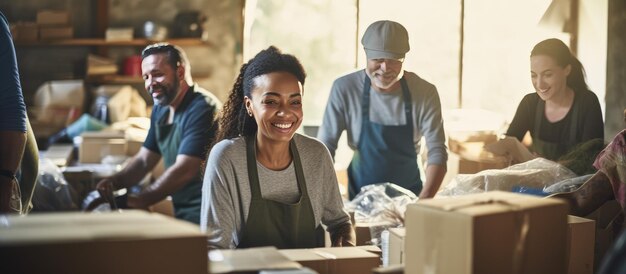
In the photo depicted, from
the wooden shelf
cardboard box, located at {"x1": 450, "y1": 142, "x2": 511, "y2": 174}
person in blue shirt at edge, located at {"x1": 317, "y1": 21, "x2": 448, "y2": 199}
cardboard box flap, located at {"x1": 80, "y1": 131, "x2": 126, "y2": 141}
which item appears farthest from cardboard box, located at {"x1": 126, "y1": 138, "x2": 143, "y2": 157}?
person in blue shirt at edge, located at {"x1": 317, "y1": 21, "x2": 448, "y2": 199}

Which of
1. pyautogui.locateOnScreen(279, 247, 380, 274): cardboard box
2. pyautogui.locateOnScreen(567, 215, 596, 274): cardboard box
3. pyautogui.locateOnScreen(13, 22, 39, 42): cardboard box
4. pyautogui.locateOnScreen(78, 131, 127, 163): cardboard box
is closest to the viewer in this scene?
pyautogui.locateOnScreen(279, 247, 380, 274): cardboard box

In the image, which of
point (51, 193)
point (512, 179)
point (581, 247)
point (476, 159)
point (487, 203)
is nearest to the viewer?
point (487, 203)

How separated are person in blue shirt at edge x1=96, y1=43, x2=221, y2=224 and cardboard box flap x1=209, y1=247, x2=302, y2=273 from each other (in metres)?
2.02

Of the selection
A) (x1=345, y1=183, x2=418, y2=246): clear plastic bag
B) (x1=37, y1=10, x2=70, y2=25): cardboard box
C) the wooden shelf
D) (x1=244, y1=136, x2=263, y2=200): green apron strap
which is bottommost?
(x1=345, y1=183, x2=418, y2=246): clear plastic bag

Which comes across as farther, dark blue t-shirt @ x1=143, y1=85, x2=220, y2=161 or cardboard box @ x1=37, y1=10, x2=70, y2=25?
cardboard box @ x1=37, y1=10, x2=70, y2=25

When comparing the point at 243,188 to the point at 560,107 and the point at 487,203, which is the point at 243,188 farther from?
the point at 560,107

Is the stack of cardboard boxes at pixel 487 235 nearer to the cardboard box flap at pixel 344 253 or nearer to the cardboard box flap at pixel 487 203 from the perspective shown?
the cardboard box flap at pixel 487 203

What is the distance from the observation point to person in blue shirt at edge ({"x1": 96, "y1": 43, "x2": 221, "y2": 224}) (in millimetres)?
3732

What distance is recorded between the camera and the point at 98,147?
6023 millimetres

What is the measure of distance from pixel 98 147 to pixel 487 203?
469cm

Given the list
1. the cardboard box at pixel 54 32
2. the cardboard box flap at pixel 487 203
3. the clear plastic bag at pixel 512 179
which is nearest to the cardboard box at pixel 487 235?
the cardboard box flap at pixel 487 203

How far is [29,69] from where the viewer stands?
26.4 feet

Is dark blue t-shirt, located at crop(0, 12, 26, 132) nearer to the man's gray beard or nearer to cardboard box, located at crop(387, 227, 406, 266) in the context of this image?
cardboard box, located at crop(387, 227, 406, 266)

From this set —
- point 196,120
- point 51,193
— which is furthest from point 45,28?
point 196,120
